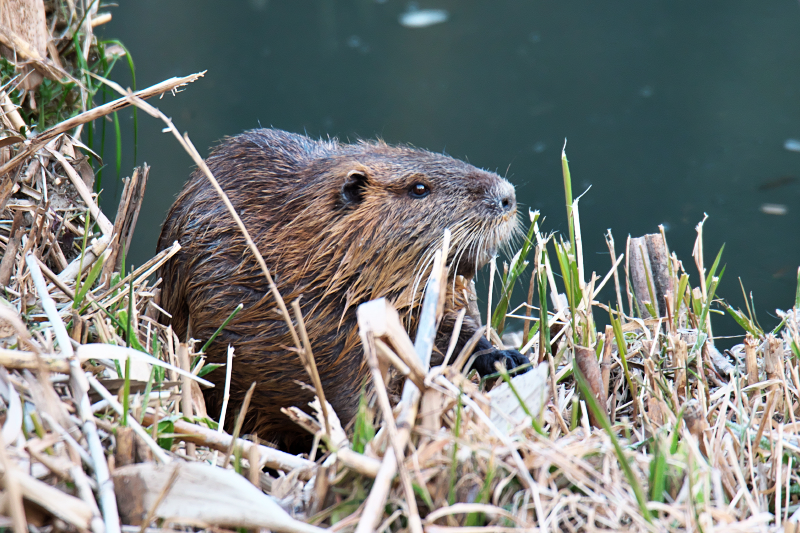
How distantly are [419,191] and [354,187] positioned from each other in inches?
8.0

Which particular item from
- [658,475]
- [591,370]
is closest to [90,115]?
[591,370]

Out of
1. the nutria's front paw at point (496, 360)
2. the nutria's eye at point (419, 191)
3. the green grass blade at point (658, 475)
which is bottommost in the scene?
the nutria's front paw at point (496, 360)

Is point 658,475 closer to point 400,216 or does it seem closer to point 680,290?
point 680,290

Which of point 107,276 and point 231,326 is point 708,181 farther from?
point 107,276

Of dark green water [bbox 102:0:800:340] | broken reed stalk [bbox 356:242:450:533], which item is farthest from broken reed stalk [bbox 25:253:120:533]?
dark green water [bbox 102:0:800:340]

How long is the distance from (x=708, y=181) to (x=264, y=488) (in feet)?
11.9

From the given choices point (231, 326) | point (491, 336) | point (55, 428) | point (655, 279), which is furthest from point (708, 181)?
point (55, 428)

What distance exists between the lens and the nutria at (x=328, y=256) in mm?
2273

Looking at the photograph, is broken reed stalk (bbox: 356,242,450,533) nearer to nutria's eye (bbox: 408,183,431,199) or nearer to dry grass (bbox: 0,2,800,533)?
dry grass (bbox: 0,2,800,533)

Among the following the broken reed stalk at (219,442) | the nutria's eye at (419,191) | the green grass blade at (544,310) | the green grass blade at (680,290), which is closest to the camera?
the broken reed stalk at (219,442)

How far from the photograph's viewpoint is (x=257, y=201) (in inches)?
95.0

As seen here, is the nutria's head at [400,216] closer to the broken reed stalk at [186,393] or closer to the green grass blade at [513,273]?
the green grass blade at [513,273]

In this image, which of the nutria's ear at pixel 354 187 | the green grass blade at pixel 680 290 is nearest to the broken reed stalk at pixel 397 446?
the nutria's ear at pixel 354 187

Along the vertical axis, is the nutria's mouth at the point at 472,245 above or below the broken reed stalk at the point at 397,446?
below
